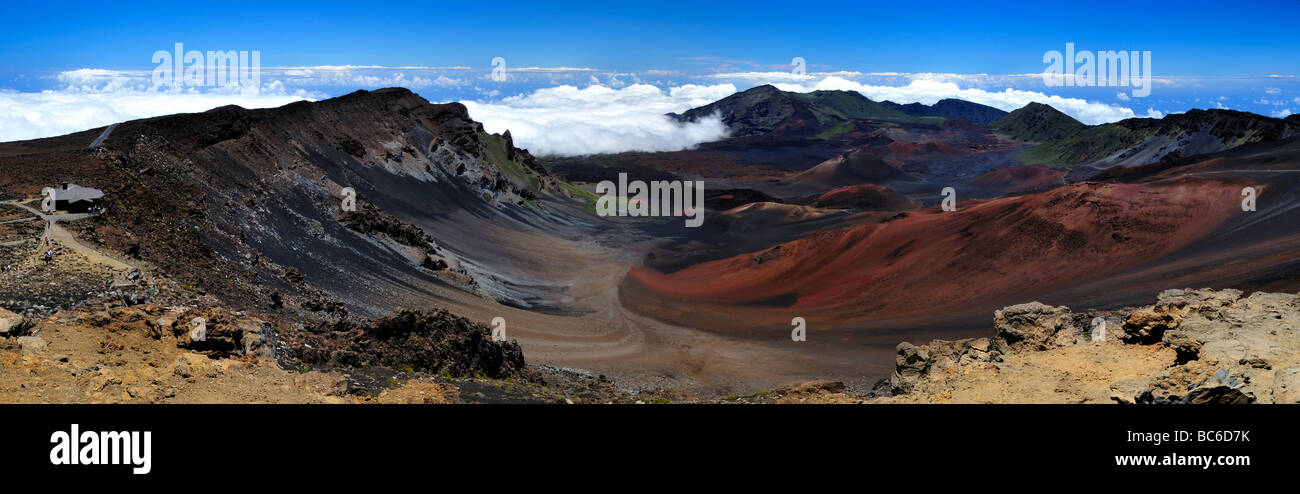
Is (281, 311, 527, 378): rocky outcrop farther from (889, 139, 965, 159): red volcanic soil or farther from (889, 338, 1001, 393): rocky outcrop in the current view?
(889, 139, 965, 159): red volcanic soil

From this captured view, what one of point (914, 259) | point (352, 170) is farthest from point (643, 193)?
point (914, 259)

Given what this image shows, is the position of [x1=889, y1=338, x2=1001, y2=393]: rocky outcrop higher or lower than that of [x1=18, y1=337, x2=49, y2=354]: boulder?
lower

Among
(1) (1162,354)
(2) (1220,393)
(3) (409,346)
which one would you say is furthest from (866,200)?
(2) (1220,393)

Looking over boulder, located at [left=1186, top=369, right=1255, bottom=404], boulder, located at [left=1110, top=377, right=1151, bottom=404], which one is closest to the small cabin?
boulder, located at [left=1110, top=377, right=1151, bottom=404]

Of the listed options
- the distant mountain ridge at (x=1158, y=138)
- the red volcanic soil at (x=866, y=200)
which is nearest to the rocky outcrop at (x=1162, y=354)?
the red volcanic soil at (x=866, y=200)
